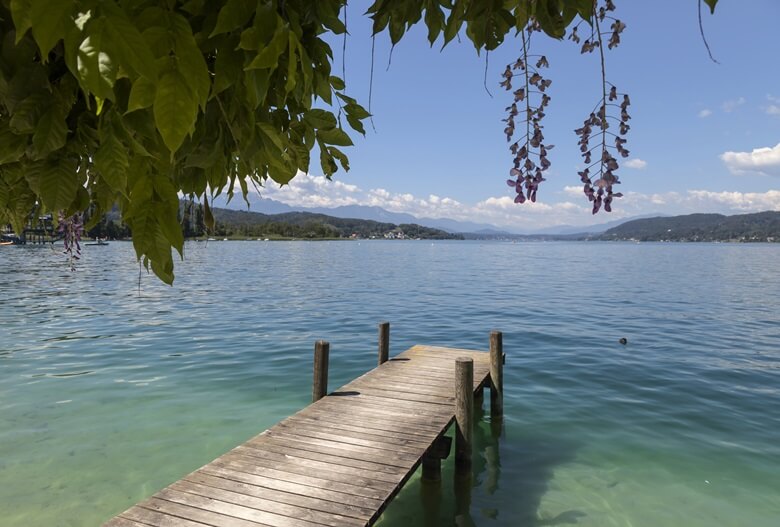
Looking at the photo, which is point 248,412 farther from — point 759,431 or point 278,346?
point 759,431

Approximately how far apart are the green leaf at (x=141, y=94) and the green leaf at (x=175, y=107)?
3 centimetres

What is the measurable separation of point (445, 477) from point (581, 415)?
17.7 ft

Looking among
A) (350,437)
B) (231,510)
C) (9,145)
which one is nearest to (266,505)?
(231,510)

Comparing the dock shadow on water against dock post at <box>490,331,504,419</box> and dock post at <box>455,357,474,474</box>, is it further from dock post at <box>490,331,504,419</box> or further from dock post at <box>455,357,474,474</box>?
dock post at <box>490,331,504,419</box>

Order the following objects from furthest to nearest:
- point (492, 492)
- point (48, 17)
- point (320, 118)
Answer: point (492, 492) → point (320, 118) → point (48, 17)

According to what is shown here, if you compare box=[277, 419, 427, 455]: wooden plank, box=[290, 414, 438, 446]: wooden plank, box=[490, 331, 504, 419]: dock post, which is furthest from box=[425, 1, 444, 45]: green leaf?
box=[490, 331, 504, 419]: dock post

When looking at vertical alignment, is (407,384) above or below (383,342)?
below

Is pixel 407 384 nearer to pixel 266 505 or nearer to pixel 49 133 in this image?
pixel 266 505

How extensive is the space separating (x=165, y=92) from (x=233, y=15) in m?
0.47

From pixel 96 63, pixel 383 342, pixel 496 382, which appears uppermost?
pixel 96 63

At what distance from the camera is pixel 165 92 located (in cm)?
108

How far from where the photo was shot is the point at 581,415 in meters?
12.8

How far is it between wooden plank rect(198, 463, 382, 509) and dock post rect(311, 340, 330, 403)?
3727 millimetres

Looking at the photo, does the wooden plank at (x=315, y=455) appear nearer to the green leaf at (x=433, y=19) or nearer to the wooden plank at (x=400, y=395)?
the wooden plank at (x=400, y=395)
